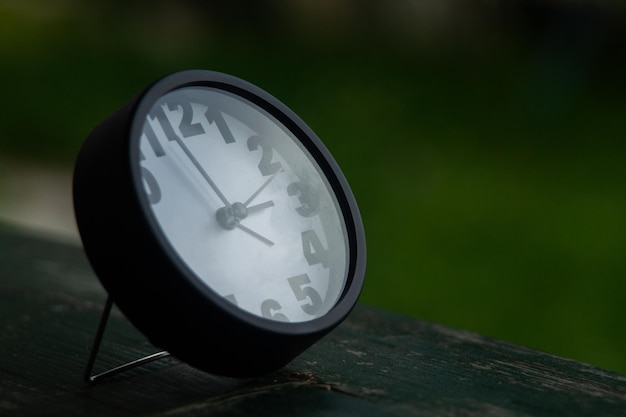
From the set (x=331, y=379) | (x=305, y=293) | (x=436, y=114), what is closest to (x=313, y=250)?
(x=305, y=293)

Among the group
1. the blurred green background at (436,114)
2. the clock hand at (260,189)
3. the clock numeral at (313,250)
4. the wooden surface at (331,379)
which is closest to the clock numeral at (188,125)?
the clock hand at (260,189)

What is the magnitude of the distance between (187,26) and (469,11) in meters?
2.81

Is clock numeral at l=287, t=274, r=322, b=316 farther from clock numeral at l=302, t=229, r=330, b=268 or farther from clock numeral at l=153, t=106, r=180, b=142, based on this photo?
clock numeral at l=153, t=106, r=180, b=142

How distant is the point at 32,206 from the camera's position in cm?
612

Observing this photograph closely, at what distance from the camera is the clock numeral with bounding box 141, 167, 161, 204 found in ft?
4.90

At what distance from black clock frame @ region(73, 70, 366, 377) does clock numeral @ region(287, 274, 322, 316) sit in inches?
1.8

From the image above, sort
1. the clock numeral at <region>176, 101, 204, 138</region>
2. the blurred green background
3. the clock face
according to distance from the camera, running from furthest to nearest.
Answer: the blurred green background
the clock numeral at <region>176, 101, 204, 138</region>
the clock face

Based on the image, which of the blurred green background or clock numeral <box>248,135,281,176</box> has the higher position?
the blurred green background

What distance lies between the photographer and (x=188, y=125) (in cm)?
165

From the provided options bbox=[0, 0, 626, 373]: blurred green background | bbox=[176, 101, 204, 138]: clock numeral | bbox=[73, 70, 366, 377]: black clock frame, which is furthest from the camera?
bbox=[0, 0, 626, 373]: blurred green background

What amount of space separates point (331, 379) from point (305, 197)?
1.05 feet

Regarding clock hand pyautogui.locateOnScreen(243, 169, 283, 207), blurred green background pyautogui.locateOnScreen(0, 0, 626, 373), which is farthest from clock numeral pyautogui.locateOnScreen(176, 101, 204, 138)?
blurred green background pyautogui.locateOnScreen(0, 0, 626, 373)

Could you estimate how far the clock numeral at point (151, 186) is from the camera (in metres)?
1.49

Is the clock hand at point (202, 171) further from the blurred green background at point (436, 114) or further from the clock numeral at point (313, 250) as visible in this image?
the blurred green background at point (436, 114)
